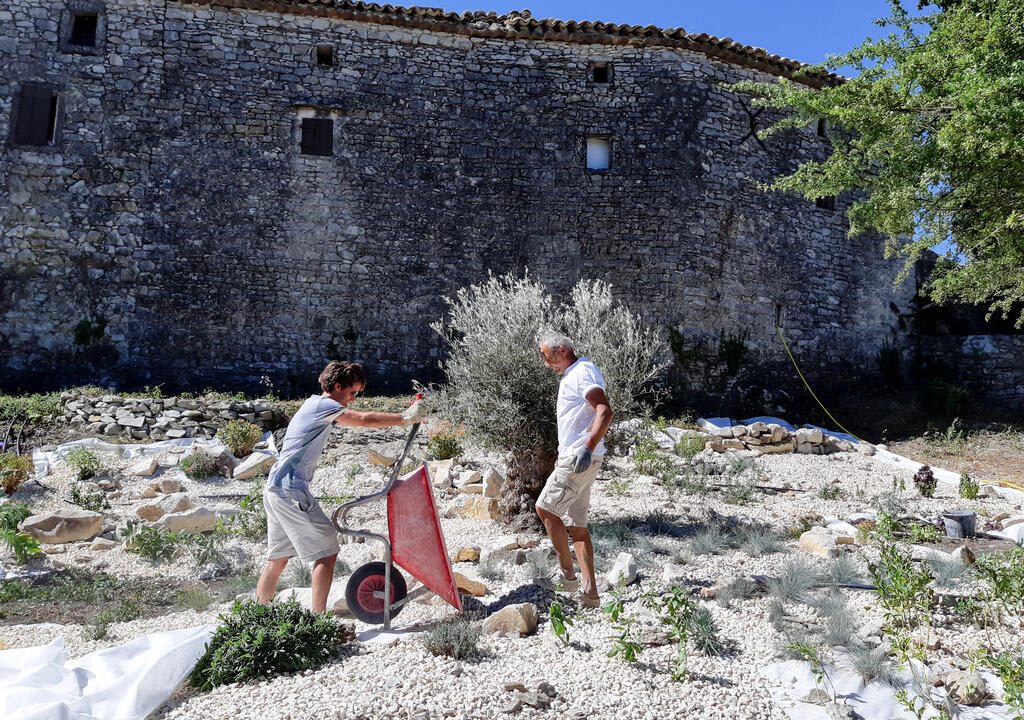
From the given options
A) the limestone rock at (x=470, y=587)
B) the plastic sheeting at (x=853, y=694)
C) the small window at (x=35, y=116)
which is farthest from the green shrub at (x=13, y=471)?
the plastic sheeting at (x=853, y=694)

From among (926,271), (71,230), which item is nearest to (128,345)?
(71,230)

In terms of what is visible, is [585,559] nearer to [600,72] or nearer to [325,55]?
[600,72]

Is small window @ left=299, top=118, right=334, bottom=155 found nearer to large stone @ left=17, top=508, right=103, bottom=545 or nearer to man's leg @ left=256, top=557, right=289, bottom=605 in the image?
large stone @ left=17, top=508, right=103, bottom=545

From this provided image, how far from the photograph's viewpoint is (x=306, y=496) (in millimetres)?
4027

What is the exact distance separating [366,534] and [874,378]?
1273 centimetres

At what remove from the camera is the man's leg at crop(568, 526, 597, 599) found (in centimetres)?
426

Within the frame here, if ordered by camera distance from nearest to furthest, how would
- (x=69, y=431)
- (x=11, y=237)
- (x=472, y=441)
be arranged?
(x=472, y=441) → (x=69, y=431) → (x=11, y=237)

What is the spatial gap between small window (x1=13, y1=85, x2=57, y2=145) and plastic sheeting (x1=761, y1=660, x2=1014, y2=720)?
43.0 feet

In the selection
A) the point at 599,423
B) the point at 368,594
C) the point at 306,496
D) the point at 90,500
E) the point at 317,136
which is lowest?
the point at 90,500

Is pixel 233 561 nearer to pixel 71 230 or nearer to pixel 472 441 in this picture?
pixel 472 441

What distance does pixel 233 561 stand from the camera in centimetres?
565

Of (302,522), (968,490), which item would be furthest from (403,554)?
(968,490)

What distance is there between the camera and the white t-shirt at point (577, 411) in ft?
14.4

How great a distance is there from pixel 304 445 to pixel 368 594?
3.15 feet
